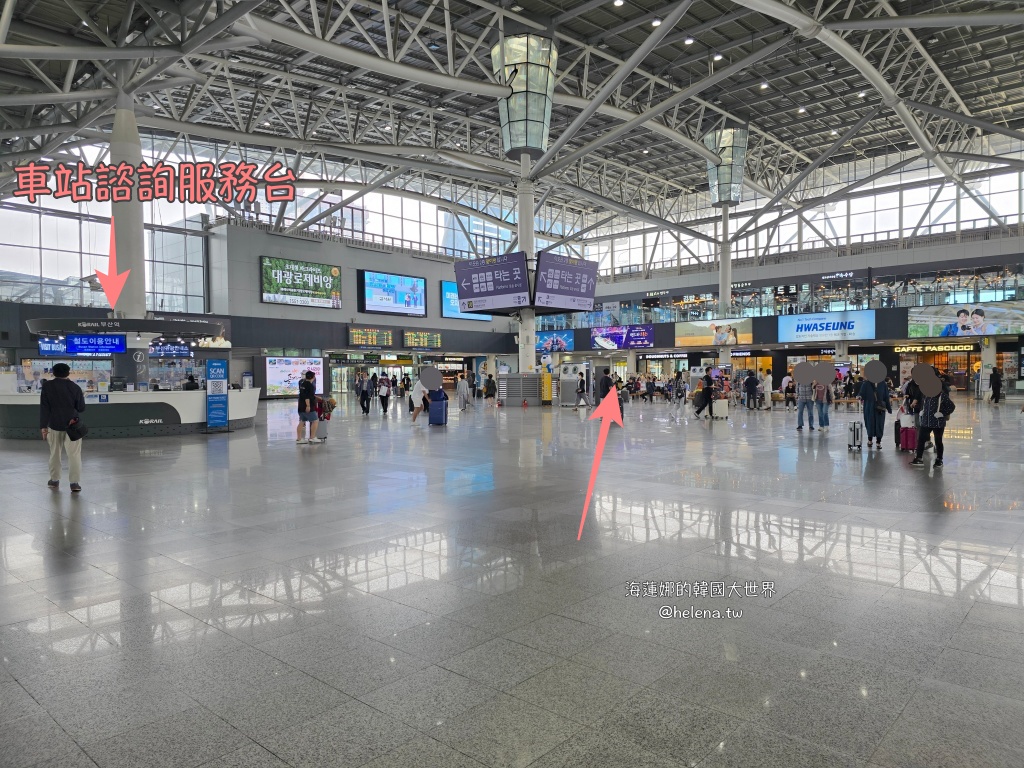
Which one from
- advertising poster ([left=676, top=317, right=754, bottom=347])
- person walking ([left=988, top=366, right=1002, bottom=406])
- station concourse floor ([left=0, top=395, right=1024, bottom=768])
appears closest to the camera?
station concourse floor ([left=0, top=395, right=1024, bottom=768])

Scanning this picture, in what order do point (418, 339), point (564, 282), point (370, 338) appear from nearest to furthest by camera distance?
point (564, 282), point (370, 338), point (418, 339)

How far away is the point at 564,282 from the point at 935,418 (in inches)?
758

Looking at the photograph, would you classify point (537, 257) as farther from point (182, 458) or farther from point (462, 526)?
point (462, 526)

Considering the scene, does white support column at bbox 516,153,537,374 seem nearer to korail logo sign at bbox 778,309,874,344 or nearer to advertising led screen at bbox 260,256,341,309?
korail logo sign at bbox 778,309,874,344

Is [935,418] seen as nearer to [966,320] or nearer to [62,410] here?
[62,410]

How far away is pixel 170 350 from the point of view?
22.9 metres

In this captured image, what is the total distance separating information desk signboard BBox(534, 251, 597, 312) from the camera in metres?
27.7

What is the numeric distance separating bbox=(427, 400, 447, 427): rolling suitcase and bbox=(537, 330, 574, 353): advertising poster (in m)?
29.2

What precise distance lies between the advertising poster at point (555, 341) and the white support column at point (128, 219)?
30.7m

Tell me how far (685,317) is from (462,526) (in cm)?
3779

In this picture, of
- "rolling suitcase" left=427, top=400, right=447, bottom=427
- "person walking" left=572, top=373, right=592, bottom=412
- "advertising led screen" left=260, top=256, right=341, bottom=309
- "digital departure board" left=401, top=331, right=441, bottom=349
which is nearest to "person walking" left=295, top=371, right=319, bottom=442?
"rolling suitcase" left=427, top=400, right=447, bottom=427

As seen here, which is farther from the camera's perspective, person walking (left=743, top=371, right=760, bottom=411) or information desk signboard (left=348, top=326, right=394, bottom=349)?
information desk signboard (left=348, top=326, right=394, bottom=349)

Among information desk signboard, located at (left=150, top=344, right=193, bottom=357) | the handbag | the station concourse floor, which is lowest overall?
the station concourse floor

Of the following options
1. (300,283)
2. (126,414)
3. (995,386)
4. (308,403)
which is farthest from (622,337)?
(126,414)
